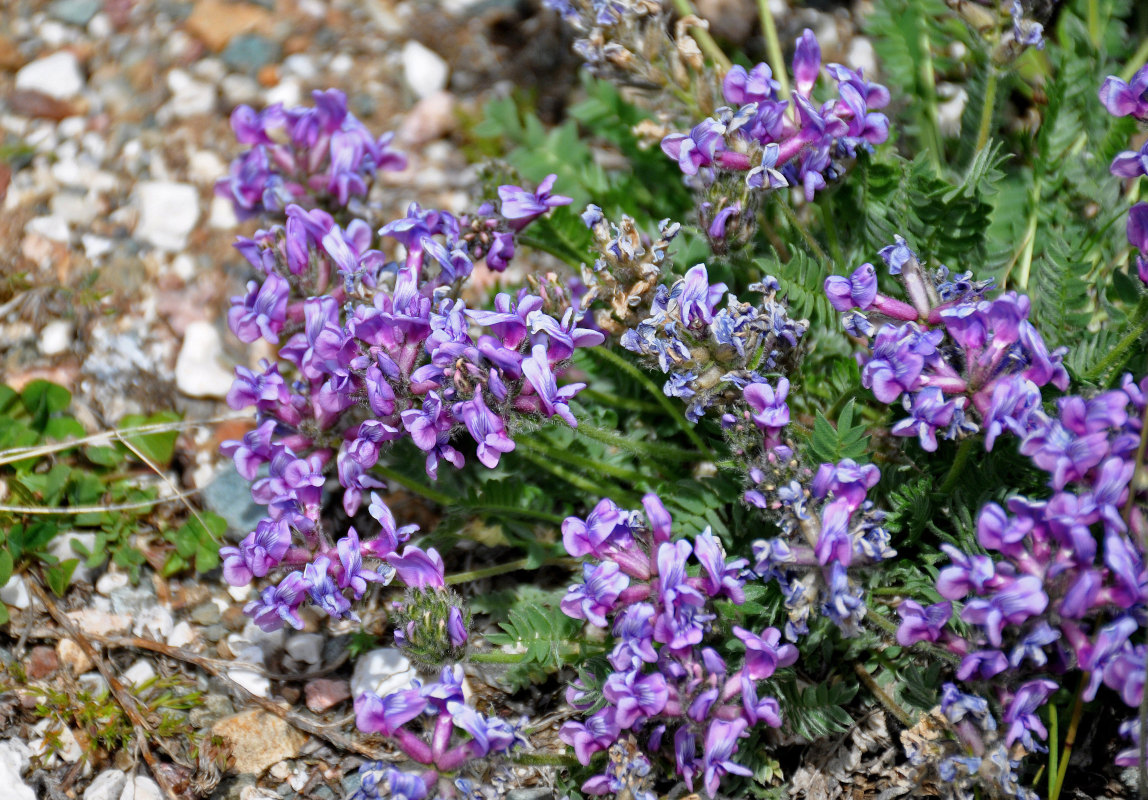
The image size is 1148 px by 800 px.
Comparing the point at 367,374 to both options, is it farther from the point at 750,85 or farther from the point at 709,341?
the point at 750,85

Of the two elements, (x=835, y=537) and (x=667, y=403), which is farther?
(x=667, y=403)

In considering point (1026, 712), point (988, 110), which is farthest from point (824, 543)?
point (988, 110)

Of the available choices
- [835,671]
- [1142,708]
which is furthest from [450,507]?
[1142,708]

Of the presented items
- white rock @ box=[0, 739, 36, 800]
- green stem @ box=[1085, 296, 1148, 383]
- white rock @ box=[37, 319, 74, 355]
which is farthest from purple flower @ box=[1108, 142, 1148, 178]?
white rock @ box=[37, 319, 74, 355]

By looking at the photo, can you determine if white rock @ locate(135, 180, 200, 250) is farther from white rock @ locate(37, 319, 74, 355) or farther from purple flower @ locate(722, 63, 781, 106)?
purple flower @ locate(722, 63, 781, 106)

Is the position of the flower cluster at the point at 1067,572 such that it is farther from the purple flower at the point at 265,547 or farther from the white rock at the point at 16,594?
the white rock at the point at 16,594

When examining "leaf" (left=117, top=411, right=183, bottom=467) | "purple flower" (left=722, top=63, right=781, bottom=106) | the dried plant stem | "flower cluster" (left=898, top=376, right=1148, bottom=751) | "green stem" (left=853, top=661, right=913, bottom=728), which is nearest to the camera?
"flower cluster" (left=898, top=376, right=1148, bottom=751)

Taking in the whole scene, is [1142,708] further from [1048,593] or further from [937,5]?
[937,5]
